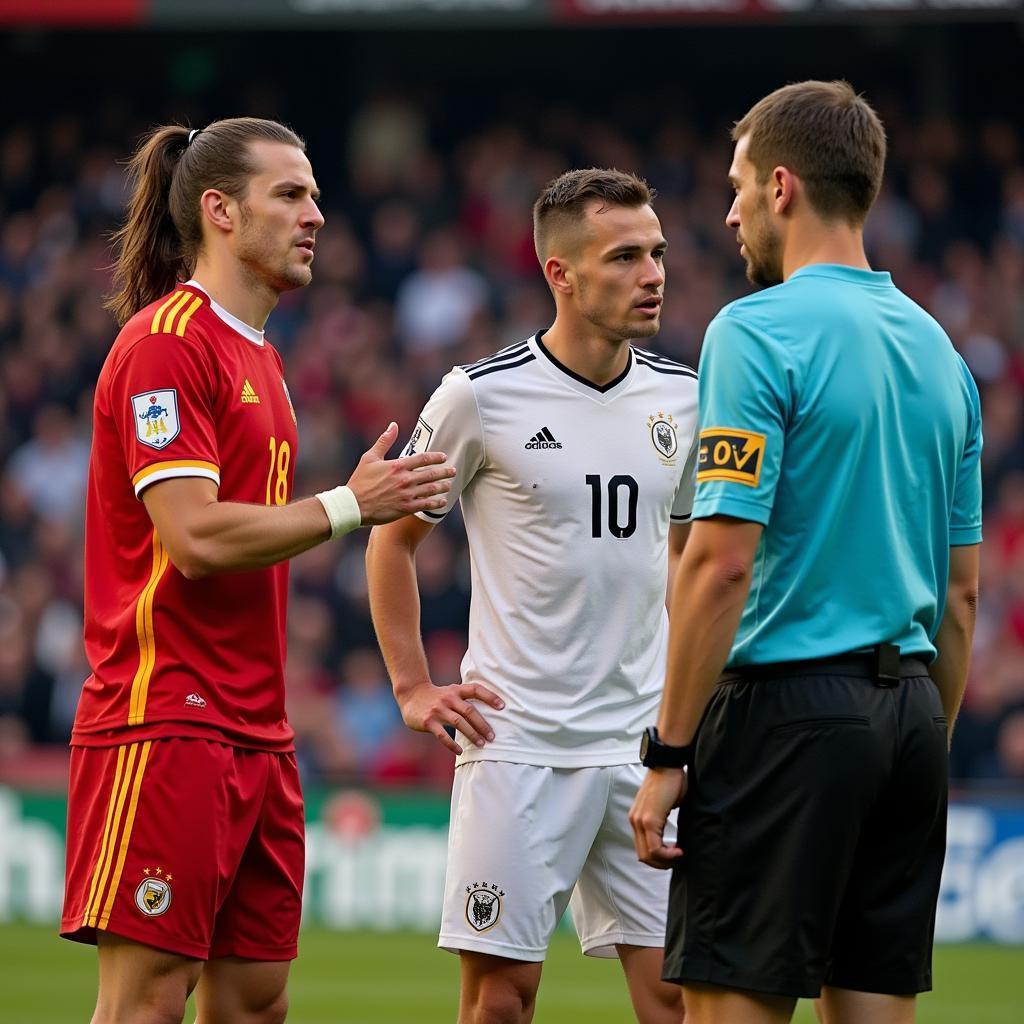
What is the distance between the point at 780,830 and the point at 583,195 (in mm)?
2139

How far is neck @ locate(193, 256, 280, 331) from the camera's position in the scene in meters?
4.60

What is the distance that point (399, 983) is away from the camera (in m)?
9.71

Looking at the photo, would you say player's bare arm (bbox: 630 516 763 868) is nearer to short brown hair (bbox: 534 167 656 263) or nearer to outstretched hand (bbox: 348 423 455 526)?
outstretched hand (bbox: 348 423 455 526)

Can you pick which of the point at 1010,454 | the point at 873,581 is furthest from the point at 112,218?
the point at 873,581

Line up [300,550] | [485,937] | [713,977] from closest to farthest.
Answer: [713,977] < [300,550] < [485,937]

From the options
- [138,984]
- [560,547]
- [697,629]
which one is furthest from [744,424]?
[138,984]

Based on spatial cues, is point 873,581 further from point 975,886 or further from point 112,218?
point 112,218

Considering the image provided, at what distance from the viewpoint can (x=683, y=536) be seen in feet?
17.8

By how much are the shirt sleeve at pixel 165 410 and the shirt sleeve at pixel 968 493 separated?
65.5 inches

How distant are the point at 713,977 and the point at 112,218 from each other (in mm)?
14873

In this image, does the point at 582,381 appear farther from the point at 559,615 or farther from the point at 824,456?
the point at 824,456

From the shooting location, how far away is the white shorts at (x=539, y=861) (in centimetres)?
487

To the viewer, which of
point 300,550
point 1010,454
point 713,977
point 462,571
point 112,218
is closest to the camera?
point 713,977

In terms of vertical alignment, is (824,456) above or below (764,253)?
below
